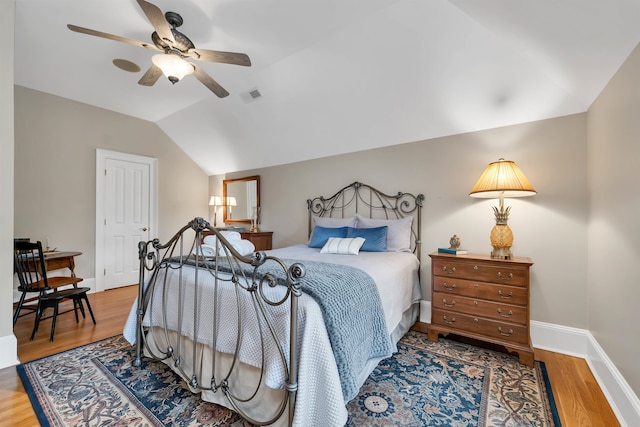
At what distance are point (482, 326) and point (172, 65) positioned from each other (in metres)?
3.28

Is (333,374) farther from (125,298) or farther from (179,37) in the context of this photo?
(125,298)

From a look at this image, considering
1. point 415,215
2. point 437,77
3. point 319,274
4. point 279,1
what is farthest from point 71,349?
point 437,77

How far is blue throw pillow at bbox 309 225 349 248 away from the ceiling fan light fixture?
6.73 feet

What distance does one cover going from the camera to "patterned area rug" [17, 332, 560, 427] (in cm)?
162

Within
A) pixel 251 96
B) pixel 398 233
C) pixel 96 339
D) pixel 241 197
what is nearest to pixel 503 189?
pixel 398 233

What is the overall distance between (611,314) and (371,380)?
1640 mm

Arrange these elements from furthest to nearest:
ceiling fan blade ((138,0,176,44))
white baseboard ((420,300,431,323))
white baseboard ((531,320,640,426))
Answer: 1. white baseboard ((420,300,431,323))
2. ceiling fan blade ((138,0,176,44))
3. white baseboard ((531,320,640,426))

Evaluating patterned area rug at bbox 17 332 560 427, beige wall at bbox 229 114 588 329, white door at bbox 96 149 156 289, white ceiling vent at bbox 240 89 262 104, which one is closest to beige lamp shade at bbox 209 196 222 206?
white door at bbox 96 149 156 289

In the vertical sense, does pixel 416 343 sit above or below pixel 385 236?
below

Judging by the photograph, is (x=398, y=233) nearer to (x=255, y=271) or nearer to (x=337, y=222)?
(x=337, y=222)

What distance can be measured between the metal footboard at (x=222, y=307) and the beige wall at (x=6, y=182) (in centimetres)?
101

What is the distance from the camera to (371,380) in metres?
1.99

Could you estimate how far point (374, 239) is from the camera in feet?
9.89

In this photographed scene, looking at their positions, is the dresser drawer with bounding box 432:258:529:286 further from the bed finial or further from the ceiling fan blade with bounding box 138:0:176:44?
the ceiling fan blade with bounding box 138:0:176:44
